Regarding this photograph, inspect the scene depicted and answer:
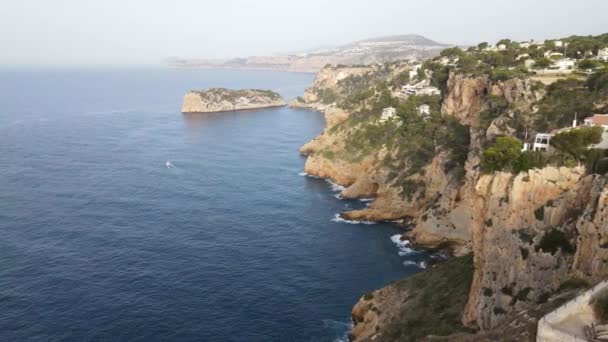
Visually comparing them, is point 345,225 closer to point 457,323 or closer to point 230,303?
point 230,303

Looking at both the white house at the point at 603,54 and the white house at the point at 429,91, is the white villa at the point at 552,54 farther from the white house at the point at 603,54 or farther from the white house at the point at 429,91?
the white house at the point at 429,91

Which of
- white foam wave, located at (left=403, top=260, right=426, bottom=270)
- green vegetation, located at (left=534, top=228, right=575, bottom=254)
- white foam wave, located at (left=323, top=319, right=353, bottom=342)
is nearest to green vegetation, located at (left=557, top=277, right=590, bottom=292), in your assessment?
green vegetation, located at (left=534, top=228, right=575, bottom=254)

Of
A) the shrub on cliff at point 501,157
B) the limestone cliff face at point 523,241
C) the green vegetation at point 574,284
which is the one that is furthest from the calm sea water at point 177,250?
the green vegetation at point 574,284

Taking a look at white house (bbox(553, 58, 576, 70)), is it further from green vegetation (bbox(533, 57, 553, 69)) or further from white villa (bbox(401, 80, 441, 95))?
white villa (bbox(401, 80, 441, 95))

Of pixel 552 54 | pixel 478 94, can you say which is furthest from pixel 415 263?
pixel 552 54

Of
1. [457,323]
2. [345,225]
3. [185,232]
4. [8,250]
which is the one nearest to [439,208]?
[345,225]

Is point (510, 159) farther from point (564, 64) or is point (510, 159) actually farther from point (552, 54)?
point (552, 54)
